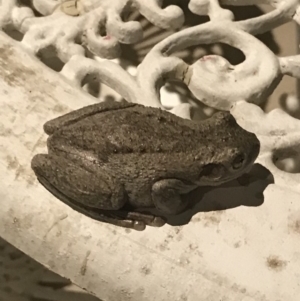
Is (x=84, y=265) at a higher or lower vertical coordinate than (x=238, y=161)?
lower

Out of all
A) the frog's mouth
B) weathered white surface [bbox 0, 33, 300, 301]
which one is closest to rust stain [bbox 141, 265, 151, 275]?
weathered white surface [bbox 0, 33, 300, 301]

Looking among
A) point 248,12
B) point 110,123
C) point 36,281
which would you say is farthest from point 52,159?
point 248,12

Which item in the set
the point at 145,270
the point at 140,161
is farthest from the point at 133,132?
the point at 145,270

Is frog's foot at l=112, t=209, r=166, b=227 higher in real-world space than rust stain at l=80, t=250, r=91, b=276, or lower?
higher

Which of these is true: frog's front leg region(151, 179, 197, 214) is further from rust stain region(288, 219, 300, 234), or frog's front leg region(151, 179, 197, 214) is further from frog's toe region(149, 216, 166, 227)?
rust stain region(288, 219, 300, 234)

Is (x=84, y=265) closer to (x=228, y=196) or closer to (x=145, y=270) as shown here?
(x=145, y=270)

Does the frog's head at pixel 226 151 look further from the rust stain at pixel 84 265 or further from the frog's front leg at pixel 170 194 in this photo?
the rust stain at pixel 84 265

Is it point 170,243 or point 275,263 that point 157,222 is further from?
point 275,263
